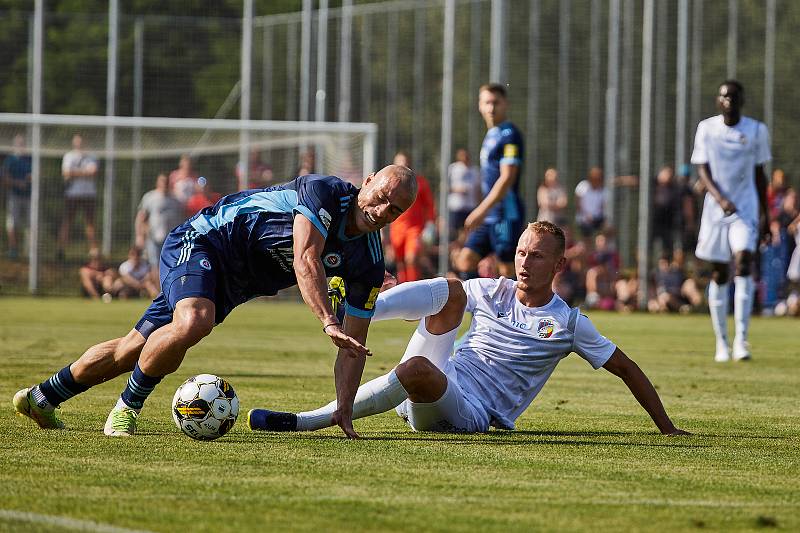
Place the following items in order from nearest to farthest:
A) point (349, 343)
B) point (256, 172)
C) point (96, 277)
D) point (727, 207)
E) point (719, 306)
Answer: point (349, 343) → point (727, 207) → point (719, 306) → point (96, 277) → point (256, 172)

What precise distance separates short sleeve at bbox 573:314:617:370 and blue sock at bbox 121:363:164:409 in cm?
211

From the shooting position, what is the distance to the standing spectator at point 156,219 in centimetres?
2420

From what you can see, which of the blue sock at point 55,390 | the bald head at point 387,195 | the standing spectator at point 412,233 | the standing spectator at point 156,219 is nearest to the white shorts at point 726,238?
the bald head at point 387,195

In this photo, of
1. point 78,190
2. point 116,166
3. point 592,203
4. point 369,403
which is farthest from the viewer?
point 116,166

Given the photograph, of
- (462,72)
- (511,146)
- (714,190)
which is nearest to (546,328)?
(511,146)

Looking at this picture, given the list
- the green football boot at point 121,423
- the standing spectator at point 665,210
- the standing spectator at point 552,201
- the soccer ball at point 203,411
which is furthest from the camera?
the standing spectator at point 552,201

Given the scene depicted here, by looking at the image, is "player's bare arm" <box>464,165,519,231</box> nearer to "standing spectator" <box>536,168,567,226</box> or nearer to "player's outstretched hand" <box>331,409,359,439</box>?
"player's outstretched hand" <box>331,409,359,439</box>

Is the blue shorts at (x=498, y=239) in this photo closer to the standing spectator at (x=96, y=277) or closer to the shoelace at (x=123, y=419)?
the shoelace at (x=123, y=419)

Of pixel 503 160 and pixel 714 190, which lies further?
pixel 503 160

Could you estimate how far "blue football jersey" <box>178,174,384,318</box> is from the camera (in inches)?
270

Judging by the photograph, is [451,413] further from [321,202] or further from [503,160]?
[503,160]

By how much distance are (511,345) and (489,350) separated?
0.13 meters

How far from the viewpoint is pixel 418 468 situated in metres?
5.88

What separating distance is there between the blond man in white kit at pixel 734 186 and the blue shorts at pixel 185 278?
7.49 metres
